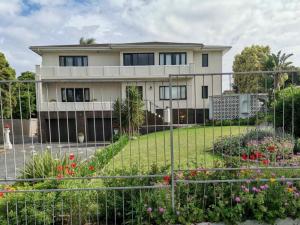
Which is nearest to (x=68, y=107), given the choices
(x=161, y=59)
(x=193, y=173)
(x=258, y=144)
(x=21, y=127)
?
(x=161, y=59)

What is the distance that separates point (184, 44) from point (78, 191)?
2239 cm

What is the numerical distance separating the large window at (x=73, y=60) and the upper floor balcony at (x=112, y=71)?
267cm

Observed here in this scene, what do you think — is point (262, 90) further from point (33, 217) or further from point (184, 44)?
point (184, 44)

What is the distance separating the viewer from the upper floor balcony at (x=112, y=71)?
22625mm

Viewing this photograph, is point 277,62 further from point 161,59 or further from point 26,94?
point 26,94

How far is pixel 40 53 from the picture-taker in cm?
2500

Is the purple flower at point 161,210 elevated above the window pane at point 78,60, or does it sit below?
below

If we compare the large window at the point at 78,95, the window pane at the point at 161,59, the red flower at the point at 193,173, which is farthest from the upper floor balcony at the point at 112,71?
the red flower at the point at 193,173

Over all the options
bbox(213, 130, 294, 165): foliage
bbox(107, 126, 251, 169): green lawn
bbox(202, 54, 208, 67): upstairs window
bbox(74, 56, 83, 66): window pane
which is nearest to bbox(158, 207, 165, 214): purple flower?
bbox(107, 126, 251, 169): green lawn

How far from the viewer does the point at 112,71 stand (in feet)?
75.7

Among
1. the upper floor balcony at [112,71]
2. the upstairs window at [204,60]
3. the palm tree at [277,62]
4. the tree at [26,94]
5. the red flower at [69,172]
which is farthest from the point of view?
the palm tree at [277,62]

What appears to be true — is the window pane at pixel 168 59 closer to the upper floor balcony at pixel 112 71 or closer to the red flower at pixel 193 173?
the upper floor balcony at pixel 112 71

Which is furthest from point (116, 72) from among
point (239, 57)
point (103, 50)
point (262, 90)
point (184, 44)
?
point (239, 57)

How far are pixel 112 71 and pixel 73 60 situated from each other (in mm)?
5176
